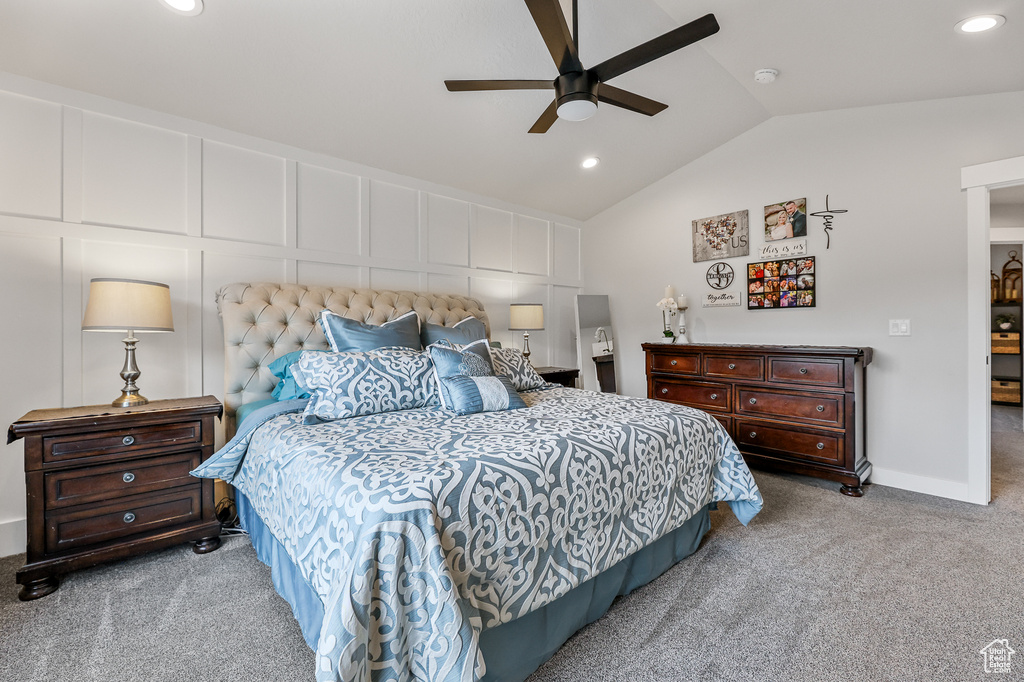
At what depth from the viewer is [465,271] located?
4.11 metres

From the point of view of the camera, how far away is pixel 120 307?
86.0 inches

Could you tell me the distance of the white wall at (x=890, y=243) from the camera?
9.91ft

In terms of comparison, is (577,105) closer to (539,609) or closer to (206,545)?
(539,609)

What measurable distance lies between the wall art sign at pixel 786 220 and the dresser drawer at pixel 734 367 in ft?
3.55

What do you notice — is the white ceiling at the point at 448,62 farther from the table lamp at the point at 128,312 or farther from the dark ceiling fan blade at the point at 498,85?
the table lamp at the point at 128,312

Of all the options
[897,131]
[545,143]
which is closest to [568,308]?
[545,143]

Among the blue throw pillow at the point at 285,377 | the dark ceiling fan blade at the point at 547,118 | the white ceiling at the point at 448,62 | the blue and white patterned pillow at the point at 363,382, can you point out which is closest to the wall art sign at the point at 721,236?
the white ceiling at the point at 448,62

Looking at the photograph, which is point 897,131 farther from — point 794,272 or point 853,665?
point 853,665

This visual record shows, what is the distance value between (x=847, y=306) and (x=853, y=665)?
2.76 m

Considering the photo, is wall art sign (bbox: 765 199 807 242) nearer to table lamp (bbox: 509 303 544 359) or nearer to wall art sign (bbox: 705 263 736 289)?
wall art sign (bbox: 705 263 736 289)

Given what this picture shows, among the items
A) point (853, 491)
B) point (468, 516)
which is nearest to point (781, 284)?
point (853, 491)

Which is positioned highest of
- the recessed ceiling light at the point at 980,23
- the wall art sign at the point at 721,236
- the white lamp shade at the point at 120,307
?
the recessed ceiling light at the point at 980,23

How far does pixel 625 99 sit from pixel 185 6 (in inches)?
81.7

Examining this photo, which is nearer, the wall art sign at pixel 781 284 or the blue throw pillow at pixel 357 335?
the blue throw pillow at pixel 357 335
